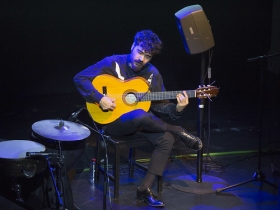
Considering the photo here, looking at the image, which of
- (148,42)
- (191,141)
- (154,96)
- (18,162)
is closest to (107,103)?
(154,96)

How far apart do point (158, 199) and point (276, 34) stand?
4292 mm

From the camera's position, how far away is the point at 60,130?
3.37 metres

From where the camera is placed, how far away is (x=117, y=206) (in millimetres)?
3699

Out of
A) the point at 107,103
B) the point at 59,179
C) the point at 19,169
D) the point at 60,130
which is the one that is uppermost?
the point at 107,103

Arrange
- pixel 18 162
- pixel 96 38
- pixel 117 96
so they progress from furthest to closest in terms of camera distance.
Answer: pixel 96 38 → pixel 117 96 → pixel 18 162

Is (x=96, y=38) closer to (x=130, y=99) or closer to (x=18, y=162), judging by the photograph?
(x=130, y=99)

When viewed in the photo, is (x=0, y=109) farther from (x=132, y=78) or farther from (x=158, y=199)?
(x=158, y=199)

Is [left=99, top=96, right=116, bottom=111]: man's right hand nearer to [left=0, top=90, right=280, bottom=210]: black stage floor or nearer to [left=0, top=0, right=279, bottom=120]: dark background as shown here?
[left=0, top=90, right=280, bottom=210]: black stage floor

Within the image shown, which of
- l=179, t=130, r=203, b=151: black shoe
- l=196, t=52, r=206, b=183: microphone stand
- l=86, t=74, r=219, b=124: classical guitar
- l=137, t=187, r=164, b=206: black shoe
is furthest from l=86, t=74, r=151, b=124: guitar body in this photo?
l=137, t=187, r=164, b=206: black shoe

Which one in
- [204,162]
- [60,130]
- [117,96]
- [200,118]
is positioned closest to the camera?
[60,130]

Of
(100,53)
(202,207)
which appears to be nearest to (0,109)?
(100,53)

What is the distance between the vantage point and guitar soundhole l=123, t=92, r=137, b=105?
3.84 meters

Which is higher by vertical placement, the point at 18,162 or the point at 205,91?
the point at 205,91

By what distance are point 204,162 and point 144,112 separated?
5.10 feet
